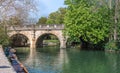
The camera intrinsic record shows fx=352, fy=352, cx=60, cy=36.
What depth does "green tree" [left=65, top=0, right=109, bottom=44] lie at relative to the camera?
55.9 metres

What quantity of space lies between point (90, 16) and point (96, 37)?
11.8 ft

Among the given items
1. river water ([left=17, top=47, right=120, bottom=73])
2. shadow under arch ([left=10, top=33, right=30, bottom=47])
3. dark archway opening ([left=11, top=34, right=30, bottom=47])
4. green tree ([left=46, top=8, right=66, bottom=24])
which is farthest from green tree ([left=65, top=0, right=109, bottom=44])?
green tree ([left=46, top=8, right=66, bottom=24])

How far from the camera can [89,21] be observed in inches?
2213

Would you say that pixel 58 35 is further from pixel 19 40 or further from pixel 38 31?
pixel 19 40

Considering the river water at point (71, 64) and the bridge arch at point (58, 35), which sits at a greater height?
the bridge arch at point (58, 35)

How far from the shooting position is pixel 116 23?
54906 millimetres

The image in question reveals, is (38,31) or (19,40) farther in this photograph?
(19,40)

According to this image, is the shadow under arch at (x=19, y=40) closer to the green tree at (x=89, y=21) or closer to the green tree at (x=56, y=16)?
the green tree at (x=56, y=16)

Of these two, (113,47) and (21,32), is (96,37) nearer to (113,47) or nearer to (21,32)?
(113,47)

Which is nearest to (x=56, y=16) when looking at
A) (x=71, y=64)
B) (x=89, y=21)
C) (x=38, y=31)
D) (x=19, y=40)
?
(x=19, y=40)

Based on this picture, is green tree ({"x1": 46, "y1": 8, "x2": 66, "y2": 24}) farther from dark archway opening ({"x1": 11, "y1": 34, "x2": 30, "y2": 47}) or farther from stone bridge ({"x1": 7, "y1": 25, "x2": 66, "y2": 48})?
stone bridge ({"x1": 7, "y1": 25, "x2": 66, "y2": 48})

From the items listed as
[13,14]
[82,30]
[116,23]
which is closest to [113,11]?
[116,23]

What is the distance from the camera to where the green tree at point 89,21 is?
55.9m

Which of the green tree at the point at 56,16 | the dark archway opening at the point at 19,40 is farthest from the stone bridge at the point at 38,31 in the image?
the green tree at the point at 56,16
